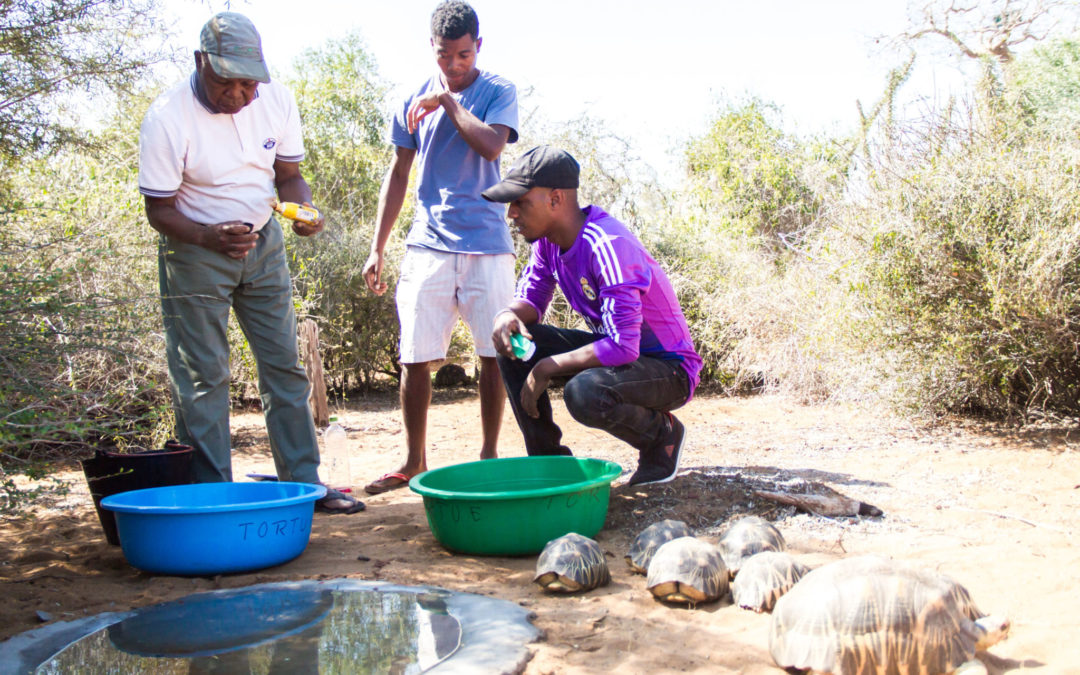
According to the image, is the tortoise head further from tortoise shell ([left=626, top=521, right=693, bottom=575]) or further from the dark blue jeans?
the dark blue jeans

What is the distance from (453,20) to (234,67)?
3.99ft

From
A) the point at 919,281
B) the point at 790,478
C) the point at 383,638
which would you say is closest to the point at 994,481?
the point at 790,478

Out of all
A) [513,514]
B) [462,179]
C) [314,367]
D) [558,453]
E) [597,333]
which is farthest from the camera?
[314,367]

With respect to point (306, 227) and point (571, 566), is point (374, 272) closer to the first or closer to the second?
point (306, 227)

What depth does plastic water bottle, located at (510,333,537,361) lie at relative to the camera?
13.1 ft

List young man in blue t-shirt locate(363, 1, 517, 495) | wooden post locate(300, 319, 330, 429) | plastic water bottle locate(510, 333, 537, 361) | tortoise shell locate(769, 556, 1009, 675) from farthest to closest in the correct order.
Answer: wooden post locate(300, 319, 330, 429) → young man in blue t-shirt locate(363, 1, 517, 495) → plastic water bottle locate(510, 333, 537, 361) → tortoise shell locate(769, 556, 1009, 675)

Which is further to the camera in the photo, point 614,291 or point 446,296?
point 446,296

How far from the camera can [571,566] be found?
2902 mm

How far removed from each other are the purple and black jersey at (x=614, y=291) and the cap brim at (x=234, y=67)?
153 cm

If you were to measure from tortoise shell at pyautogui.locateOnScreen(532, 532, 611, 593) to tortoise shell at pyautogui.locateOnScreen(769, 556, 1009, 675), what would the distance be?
0.77 meters

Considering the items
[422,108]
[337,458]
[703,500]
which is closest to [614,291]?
[703,500]

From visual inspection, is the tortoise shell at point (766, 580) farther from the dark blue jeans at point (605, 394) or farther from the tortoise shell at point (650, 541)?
the dark blue jeans at point (605, 394)

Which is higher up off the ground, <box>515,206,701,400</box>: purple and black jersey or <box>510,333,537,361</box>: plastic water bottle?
<box>515,206,701,400</box>: purple and black jersey

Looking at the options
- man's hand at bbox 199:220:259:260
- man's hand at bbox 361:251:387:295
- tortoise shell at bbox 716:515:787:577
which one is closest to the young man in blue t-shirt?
man's hand at bbox 361:251:387:295
